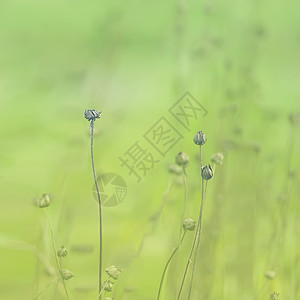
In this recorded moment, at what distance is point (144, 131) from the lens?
0.85m

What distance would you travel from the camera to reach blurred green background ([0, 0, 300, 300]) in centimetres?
80

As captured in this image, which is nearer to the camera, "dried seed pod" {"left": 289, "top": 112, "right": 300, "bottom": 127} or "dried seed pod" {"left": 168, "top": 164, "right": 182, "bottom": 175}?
"dried seed pod" {"left": 168, "top": 164, "right": 182, "bottom": 175}

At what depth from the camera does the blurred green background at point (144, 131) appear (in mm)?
800

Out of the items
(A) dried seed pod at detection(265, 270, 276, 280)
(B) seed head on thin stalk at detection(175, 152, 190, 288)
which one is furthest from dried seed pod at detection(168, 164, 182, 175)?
(A) dried seed pod at detection(265, 270, 276, 280)

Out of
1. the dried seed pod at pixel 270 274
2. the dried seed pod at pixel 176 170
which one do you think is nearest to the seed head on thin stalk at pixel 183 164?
the dried seed pod at pixel 176 170
